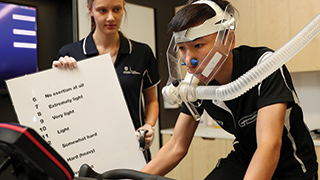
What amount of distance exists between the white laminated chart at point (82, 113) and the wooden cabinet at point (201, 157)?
1420mm

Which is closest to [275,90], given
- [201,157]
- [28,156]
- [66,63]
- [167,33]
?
[28,156]

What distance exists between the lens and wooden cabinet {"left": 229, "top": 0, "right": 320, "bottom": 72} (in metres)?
2.32

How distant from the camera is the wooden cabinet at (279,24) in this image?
7.61 ft

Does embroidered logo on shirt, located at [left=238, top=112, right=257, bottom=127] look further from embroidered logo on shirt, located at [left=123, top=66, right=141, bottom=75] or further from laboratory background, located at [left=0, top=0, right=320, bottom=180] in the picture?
laboratory background, located at [left=0, top=0, right=320, bottom=180]

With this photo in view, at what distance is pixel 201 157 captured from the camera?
275 cm

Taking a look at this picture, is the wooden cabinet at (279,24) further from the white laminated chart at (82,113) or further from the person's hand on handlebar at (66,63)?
the person's hand on handlebar at (66,63)

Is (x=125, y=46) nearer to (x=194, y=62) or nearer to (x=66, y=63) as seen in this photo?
(x=66, y=63)

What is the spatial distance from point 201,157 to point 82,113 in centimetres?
172

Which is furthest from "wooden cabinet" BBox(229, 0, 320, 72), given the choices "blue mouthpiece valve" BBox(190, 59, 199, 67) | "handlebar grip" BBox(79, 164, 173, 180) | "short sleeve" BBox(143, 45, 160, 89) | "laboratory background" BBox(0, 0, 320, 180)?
"handlebar grip" BBox(79, 164, 173, 180)

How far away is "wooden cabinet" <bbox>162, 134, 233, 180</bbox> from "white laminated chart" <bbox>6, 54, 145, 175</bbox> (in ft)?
4.66

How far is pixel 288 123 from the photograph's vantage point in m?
1.00

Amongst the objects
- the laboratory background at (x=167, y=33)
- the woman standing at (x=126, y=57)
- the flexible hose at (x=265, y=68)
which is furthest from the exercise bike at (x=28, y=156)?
the laboratory background at (x=167, y=33)

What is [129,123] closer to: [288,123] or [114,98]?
[114,98]

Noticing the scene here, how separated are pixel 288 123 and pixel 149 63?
80 cm
